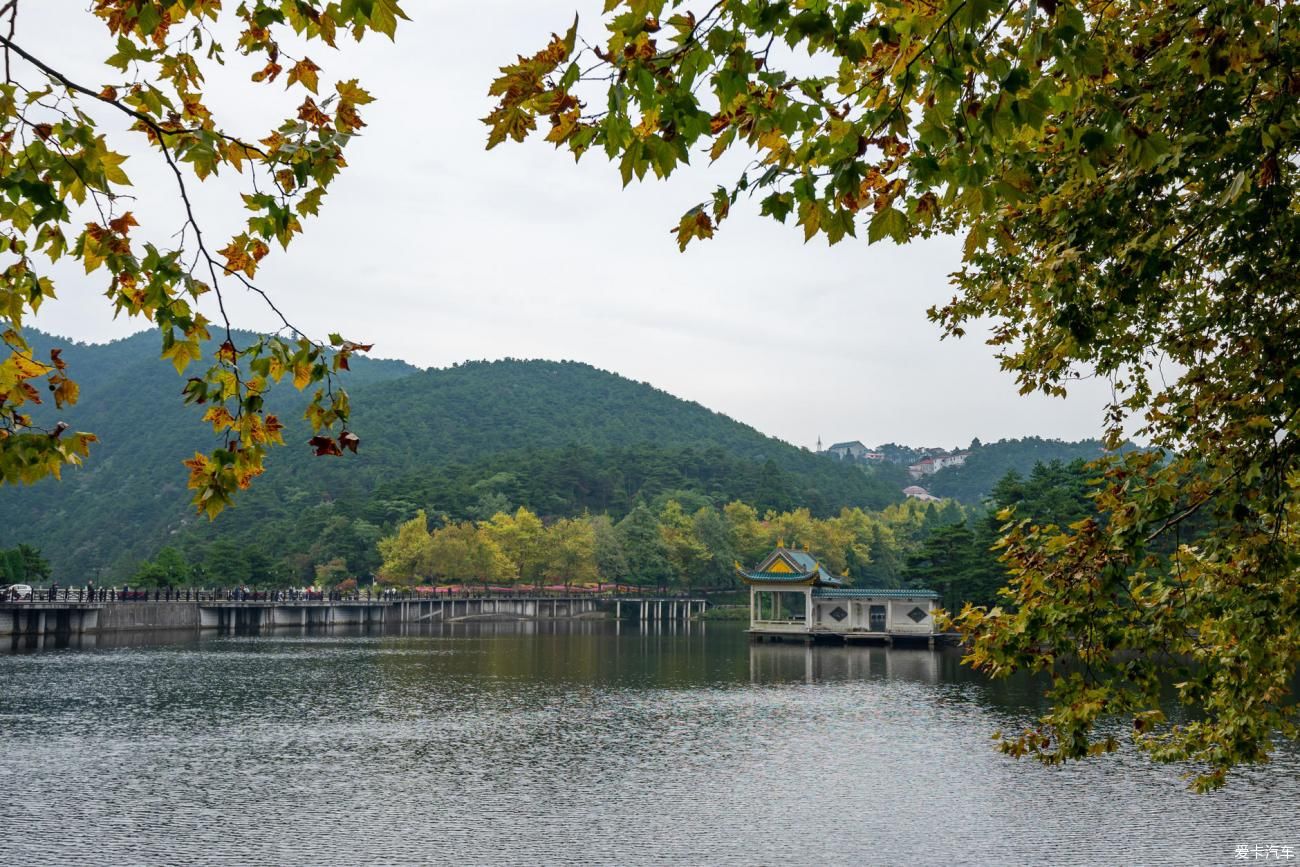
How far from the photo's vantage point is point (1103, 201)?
6621 millimetres

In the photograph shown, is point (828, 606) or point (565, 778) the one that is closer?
point (565, 778)

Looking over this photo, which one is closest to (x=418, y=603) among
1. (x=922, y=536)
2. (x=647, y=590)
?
(x=647, y=590)

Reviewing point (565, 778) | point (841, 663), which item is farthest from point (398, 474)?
point (565, 778)

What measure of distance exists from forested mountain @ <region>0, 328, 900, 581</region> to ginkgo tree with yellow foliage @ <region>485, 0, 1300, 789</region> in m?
84.2

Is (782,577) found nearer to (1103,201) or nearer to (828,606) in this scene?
(828,606)

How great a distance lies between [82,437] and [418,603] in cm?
8719

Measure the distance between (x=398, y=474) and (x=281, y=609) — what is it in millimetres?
56528

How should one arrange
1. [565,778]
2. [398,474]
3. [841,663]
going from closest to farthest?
1. [565,778]
2. [841,663]
3. [398,474]

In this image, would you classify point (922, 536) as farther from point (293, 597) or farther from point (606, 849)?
point (606, 849)

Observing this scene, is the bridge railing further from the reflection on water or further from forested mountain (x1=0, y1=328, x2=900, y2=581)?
the reflection on water

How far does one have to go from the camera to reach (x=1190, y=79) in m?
6.40

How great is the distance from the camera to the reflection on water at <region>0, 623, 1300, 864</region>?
662 inches

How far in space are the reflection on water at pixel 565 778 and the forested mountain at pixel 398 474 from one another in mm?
57098

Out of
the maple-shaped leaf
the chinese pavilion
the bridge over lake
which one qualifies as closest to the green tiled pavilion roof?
the chinese pavilion
